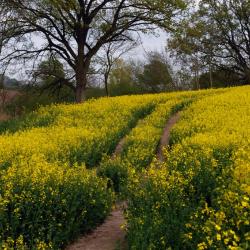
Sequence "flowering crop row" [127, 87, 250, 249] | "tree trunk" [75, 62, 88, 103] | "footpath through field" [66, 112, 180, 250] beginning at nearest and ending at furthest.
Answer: "flowering crop row" [127, 87, 250, 249]
"footpath through field" [66, 112, 180, 250]
"tree trunk" [75, 62, 88, 103]

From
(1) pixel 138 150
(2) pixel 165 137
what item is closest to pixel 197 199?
(1) pixel 138 150

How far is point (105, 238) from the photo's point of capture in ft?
30.2

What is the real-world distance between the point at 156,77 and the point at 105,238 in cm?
5910

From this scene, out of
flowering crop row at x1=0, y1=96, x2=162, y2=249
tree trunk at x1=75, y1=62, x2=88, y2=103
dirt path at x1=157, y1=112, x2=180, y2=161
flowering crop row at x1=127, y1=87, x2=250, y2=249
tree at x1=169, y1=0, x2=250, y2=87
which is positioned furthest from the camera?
tree at x1=169, y1=0, x2=250, y2=87

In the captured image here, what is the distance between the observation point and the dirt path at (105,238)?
28.7 feet

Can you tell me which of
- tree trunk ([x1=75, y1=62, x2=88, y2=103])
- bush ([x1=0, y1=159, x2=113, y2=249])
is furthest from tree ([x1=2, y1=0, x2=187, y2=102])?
bush ([x1=0, y1=159, x2=113, y2=249])

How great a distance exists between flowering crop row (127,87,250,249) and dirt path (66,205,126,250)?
25.2 inches

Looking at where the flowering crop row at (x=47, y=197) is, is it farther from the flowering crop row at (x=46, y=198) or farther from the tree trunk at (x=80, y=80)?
the tree trunk at (x=80, y=80)

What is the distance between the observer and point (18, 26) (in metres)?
29.2

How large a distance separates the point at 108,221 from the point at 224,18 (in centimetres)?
4916

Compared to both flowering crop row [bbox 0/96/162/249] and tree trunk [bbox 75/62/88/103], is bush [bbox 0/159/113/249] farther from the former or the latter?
tree trunk [bbox 75/62/88/103]

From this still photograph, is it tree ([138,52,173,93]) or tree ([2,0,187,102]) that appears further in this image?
tree ([138,52,173,93])

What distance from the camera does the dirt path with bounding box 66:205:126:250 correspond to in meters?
8.75

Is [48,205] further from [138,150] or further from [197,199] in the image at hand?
[138,150]
